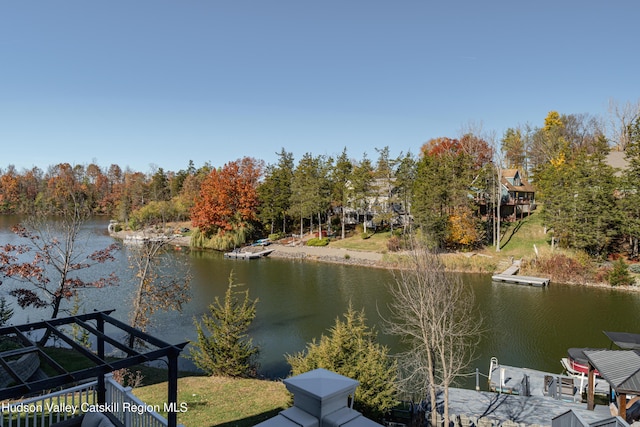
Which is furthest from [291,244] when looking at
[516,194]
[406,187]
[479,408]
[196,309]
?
[479,408]

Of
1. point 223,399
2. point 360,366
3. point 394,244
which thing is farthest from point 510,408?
point 394,244

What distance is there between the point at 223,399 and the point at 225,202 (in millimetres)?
27132

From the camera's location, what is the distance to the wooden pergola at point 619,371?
7.92 meters

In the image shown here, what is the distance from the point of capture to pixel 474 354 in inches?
512

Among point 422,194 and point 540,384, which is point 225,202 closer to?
point 422,194

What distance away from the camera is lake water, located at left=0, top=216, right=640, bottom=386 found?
44.9 ft

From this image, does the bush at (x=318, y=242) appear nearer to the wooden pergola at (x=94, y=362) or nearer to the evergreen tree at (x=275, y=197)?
the evergreen tree at (x=275, y=197)

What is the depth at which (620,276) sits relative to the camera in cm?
2170

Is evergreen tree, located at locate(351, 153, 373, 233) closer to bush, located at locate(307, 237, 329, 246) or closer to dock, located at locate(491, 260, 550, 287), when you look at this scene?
bush, located at locate(307, 237, 329, 246)

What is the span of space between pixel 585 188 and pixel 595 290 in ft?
21.7

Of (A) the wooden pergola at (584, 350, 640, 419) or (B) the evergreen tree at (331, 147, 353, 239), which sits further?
(B) the evergreen tree at (331, 147, 353, 239)

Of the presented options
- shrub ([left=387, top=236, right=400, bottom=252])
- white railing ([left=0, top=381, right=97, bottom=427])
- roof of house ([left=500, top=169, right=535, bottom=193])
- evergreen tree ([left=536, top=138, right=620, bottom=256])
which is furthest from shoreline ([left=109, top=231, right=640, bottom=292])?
white railing ([left=0, top=381, right=97, bottom=427])

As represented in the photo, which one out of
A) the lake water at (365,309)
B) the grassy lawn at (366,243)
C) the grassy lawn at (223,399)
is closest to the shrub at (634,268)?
the lake water at (365,309)

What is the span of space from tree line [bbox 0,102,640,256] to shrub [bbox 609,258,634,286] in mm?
2288
